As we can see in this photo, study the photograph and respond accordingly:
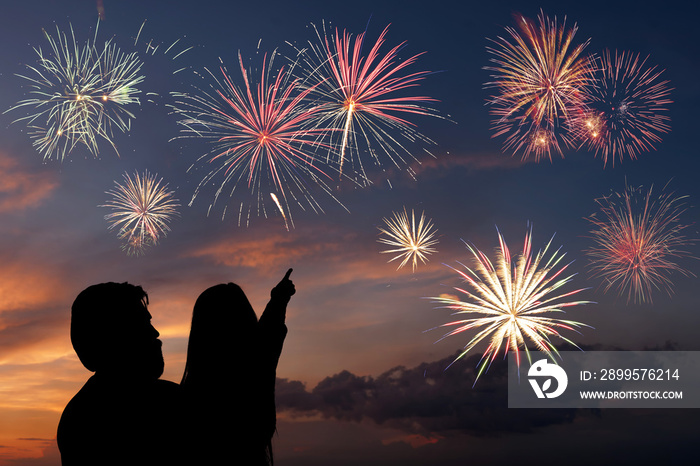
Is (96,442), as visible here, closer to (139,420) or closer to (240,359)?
(139,420)

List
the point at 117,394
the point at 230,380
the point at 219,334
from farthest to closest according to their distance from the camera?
the point at 219,334 < the point at 230,380 < the point at 117,394

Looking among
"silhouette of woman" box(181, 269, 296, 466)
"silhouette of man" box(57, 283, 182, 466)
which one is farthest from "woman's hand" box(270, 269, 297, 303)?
"silhouette of man" box(57, 283, 182, 466)

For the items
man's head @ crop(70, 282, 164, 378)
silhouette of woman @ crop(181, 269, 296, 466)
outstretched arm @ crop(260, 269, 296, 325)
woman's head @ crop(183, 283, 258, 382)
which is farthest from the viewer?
outstretched arm @ crop(260, 269, 296, 325)

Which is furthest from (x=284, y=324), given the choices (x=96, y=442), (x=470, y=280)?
(x=470, y=280)

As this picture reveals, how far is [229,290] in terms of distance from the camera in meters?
7.72

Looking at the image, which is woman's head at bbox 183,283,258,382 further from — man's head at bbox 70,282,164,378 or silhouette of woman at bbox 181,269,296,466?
man's head at bbox 70,282,164,378

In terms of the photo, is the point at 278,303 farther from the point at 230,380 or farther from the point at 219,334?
the point at 230,380

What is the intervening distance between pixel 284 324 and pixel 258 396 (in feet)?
3.80

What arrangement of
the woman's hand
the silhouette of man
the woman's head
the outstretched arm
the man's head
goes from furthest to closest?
the woman's hand → the outstretched arm → the woman's head → the man's head → the silhouette of man

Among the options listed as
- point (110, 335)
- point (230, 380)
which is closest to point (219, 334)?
point (230, 380)

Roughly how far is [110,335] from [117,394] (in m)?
0.62

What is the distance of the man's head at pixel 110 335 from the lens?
671 centimetres

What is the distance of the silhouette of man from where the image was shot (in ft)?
21.3

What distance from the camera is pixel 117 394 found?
263 inches
